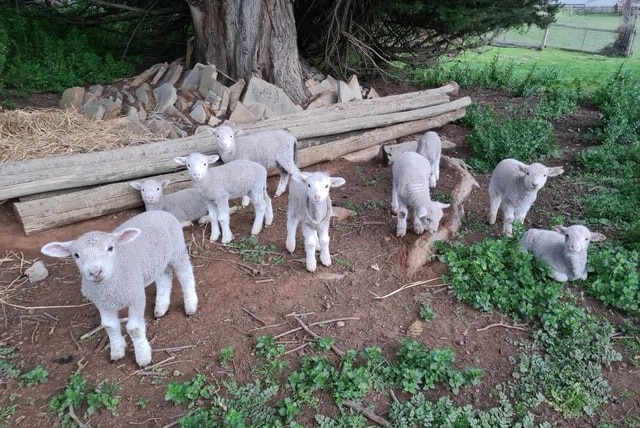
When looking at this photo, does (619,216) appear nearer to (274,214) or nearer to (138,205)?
(274,214)

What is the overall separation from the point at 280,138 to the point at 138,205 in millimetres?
2216

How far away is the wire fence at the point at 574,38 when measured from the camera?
23.0m

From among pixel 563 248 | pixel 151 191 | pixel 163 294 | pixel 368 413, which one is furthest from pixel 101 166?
pixel 563 248

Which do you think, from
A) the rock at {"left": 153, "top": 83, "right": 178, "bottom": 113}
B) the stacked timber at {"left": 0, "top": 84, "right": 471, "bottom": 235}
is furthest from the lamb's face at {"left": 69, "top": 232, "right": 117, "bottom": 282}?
the rock at {"left": 153, "top": 83, "right": 178, "bottom": 113}

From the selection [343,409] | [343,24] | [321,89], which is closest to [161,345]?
[343,409]

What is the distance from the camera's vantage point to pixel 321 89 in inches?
402

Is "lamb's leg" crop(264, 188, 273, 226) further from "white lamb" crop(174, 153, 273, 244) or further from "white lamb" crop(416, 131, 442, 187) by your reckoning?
"white lamb" crop(416, 131, 442, 187)

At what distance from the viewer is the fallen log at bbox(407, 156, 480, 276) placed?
530 centimetres

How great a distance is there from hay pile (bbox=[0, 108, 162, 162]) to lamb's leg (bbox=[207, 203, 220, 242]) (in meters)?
2.35

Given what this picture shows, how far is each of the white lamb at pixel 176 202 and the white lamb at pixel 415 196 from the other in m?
2.44

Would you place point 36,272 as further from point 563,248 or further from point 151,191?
point 563,248

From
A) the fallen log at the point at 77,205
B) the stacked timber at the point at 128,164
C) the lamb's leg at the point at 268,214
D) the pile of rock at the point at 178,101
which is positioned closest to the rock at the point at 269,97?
the pile of rock at the point at 178,101

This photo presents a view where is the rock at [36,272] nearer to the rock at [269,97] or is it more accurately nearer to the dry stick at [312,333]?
the dry stick at [312,333]

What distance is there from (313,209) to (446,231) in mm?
1798
